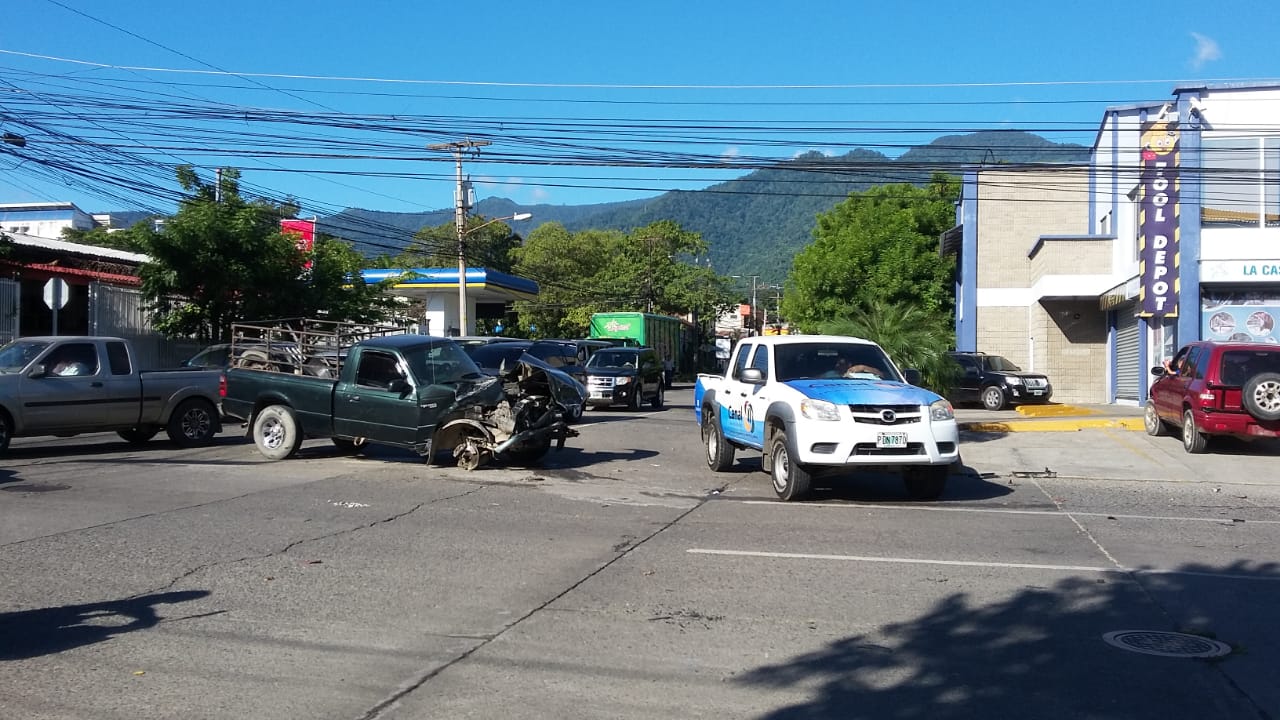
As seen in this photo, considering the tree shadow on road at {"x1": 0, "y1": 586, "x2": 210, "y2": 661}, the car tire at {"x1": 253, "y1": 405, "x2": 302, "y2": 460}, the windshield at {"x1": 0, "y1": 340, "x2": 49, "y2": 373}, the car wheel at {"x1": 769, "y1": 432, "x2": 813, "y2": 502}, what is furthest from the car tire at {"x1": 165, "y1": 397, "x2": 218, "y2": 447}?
the tree shadow on road at {"x1": 0, "y1": 586, "x2": 210, "y2": 661}

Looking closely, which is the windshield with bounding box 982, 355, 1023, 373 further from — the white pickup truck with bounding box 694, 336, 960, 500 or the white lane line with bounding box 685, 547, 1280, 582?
the white lane line with bounding box 685, 547, 1280, 582

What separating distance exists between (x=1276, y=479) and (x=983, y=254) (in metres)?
22.6

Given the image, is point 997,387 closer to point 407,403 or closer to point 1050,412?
point 1050,412

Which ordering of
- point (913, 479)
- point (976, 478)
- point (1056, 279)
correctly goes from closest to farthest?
point (913, 479) < point (976, 478) < point (1056, 279)

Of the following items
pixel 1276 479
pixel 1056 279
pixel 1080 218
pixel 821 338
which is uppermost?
pixel 1080 218

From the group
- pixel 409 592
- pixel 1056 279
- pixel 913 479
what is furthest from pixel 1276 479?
pixel 1056 279

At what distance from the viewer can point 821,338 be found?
12.9 m

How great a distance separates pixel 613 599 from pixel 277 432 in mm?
8988

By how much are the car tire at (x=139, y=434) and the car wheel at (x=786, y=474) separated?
1010 cm

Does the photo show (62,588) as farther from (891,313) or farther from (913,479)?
(891,313)

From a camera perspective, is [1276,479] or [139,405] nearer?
[1276,479]

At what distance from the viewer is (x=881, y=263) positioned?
42.2 m

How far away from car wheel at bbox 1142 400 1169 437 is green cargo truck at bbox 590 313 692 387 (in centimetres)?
2171

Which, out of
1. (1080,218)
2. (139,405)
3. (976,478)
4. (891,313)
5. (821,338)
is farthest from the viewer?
(1080,218)
